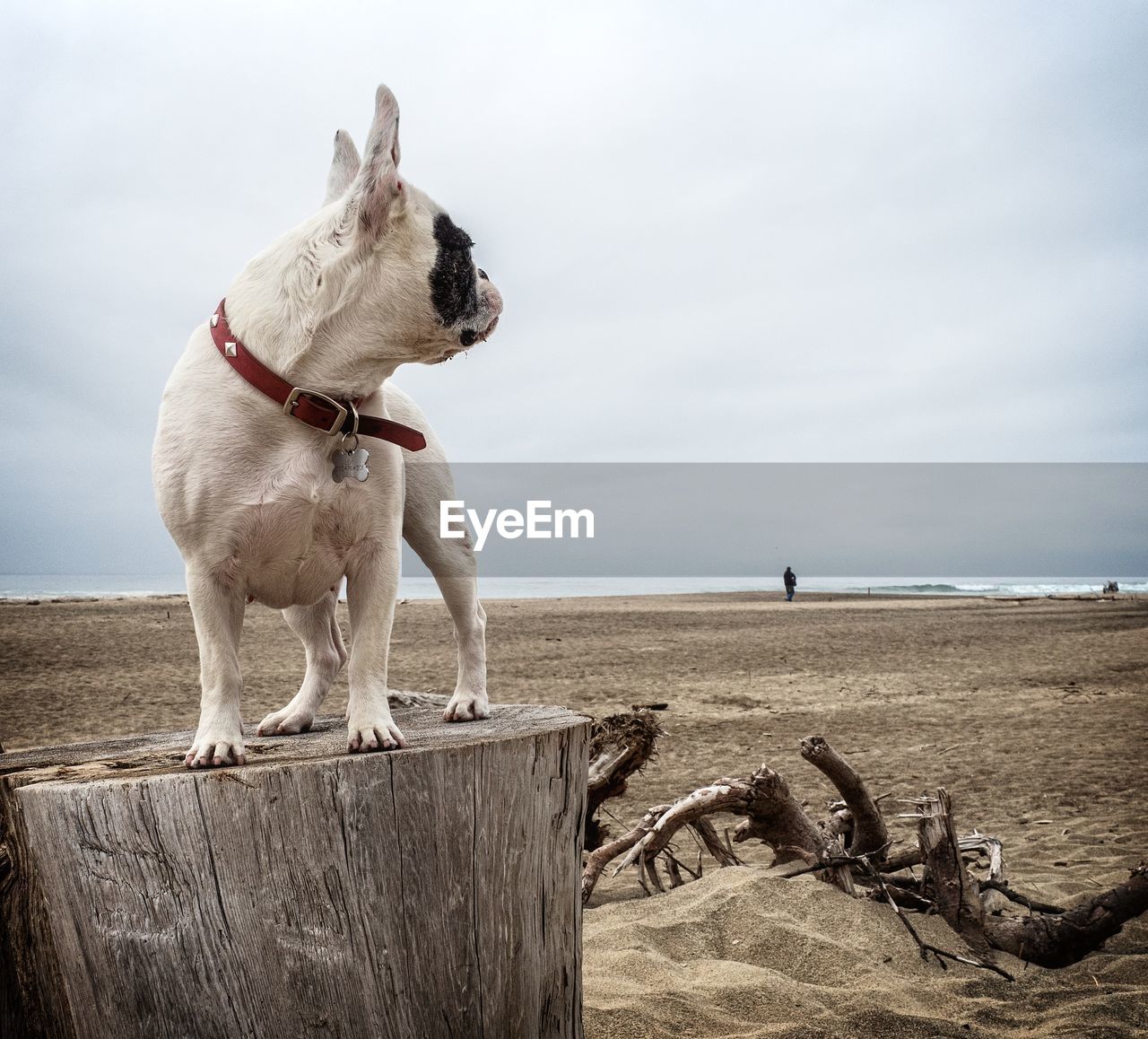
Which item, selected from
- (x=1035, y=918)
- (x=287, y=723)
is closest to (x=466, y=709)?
(x=287, y=723)

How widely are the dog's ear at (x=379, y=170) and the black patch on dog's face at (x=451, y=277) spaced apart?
173 millimetres

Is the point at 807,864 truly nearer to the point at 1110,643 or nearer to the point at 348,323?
the point at 348,323

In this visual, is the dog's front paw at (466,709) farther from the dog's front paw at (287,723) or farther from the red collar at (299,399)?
the red collar at (299,399)

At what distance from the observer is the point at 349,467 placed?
288 centimetres

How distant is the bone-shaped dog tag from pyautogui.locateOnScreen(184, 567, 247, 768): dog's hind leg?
511 millimetres

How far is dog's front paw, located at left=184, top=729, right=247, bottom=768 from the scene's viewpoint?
104 inches

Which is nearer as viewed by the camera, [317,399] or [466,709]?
[317,399]

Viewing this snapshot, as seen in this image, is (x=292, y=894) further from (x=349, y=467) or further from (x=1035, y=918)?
(x=1035, y=918)

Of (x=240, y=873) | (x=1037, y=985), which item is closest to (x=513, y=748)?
(x=240, y=873)

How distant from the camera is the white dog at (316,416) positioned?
273 centimetres

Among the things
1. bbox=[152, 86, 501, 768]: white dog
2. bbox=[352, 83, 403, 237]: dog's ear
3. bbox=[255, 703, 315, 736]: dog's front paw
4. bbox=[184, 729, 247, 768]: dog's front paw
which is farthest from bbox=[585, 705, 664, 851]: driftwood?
bbox=[352, 83, 403, 237]: dog's ear

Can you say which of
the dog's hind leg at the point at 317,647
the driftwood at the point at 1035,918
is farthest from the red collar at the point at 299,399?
the driftwood at the point at 1035,918

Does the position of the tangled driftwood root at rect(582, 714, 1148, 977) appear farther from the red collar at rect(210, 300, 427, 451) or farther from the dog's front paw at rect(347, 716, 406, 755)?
the red collar at rect(210, 300, 427, 451)

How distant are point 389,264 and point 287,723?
184cm
